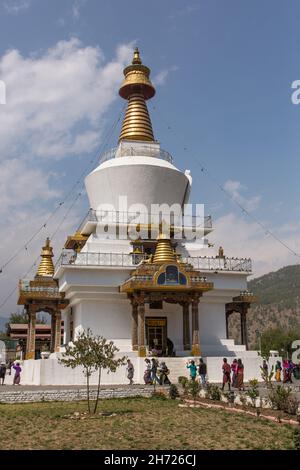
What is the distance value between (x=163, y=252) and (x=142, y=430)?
607 inches

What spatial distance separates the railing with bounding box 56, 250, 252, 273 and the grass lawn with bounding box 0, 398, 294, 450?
12.1 meters

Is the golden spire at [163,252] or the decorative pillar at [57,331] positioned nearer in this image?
the golden spire at [163,252]

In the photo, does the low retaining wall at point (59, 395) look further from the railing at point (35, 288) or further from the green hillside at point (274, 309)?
the green hillside at point (274, 309)

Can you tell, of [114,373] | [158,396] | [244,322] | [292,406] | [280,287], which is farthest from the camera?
[280,287]

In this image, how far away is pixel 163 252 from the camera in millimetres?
26375

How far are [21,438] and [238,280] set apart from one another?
19.5 m

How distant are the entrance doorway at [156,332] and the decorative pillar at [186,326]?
1.60 metres

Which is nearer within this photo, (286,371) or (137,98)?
(286,371)

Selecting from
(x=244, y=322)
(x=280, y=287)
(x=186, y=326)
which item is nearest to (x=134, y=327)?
(x=186, y=326)

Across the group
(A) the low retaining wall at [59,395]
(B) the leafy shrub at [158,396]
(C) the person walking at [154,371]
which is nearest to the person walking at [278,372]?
(C) the person walking at [154,371]

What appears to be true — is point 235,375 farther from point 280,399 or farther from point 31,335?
point 31,335

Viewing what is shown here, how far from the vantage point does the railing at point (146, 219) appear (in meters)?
28.8

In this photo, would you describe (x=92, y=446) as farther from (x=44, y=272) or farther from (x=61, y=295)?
(x=44, y=272)
